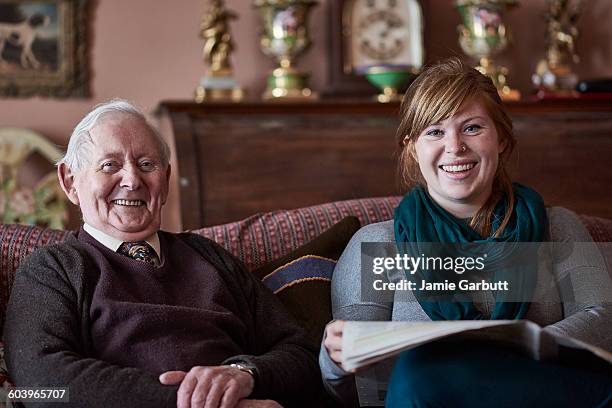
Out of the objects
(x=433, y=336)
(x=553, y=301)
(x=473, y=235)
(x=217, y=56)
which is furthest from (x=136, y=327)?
(x=217, y=56)

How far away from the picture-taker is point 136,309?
1.75 metres

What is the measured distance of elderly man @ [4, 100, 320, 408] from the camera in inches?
63.9

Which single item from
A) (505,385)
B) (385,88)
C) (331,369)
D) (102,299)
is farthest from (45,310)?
(385,88)

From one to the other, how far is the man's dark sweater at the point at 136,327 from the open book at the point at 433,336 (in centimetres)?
30

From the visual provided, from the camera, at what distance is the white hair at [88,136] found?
1.89 m

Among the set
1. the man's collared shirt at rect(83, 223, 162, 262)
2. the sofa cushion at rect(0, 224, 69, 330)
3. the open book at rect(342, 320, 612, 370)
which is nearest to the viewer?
the open book at rect(342, 320, 612, 370)

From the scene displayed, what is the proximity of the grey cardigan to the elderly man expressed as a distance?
0.35 ft

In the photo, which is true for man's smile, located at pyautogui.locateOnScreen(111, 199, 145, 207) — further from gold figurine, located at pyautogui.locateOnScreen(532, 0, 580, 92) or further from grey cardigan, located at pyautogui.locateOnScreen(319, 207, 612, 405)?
gold figurine, located at pyautogui.locateOnScreen(532, 0, 580, 92)

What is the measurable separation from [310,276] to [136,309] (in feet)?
1.46

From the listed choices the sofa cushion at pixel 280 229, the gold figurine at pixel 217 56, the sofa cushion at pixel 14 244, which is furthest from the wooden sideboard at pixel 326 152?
the sofa cushion at pixel 14 244

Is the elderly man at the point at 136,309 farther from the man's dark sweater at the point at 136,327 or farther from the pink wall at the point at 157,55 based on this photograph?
the pink wall at the point at 157,55

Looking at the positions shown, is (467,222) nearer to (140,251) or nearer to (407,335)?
(407,335)

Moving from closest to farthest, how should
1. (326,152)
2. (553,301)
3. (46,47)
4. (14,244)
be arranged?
(553,301), (14,244), (326,152), (46,47)

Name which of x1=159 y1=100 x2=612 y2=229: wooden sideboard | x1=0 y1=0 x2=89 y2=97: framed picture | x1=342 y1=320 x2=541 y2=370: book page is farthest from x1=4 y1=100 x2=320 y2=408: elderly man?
x1=0 y1=0 x2=89 y2=97: framed picture
